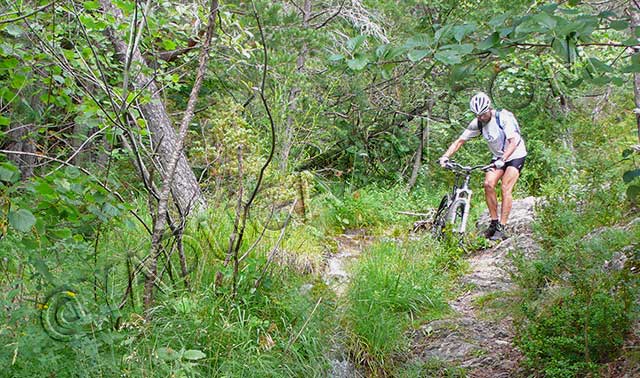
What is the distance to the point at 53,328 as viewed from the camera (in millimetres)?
2770

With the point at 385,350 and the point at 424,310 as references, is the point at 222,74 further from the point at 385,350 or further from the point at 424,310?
the point at 385,350

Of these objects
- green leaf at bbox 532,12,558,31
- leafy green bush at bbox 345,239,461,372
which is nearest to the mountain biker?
leafy green bush at bbox 345,239,461,372

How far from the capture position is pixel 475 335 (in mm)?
5137

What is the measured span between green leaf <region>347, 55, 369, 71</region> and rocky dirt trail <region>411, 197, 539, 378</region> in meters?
2.95

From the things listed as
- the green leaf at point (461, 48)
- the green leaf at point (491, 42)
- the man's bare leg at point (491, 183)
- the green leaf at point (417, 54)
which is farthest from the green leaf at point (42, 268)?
the man's bare leg at point (491, 183)

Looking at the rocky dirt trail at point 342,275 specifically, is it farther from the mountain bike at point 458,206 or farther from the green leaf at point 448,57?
the green leaf at point 448,57

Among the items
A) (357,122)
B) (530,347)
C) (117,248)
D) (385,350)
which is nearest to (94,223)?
(117,248)

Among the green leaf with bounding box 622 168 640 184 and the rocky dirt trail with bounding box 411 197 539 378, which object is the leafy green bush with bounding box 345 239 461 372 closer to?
the rocky dirt trail with bounding box 411 197 539 378

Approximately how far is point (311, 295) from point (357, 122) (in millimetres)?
7946

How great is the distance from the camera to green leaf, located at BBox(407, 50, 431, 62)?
6.96 feet

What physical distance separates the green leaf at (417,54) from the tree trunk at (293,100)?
5250 mm

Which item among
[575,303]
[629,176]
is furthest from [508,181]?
[629,176]

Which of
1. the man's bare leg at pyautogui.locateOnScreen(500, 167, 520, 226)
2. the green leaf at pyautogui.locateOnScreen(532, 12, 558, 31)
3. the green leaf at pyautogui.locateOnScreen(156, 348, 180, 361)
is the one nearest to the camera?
the green leaf at pyautogui.locateOnScreen(532, 12, 558, 31)

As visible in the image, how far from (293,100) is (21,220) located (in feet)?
21.5
